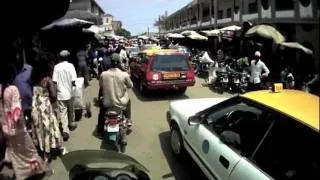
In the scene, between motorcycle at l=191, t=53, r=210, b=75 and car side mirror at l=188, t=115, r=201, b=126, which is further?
motorcycle at l=191, t=53, r=210, b=75

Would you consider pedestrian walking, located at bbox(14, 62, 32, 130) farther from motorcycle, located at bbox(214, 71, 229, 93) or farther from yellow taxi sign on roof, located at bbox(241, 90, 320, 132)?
motorcycle, located at bbox(214, 71, 229, 93)

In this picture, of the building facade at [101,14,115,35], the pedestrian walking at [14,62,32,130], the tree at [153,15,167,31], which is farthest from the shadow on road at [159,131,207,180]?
the tree at [153,15,167,31]

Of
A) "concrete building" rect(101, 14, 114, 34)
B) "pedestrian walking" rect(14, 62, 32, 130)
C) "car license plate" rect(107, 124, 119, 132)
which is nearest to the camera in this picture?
"pedestrian walking" rect(14, 62, 32, 130)

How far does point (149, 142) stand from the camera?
27.7 ft

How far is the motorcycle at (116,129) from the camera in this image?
7668mm

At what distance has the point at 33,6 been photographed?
407cm

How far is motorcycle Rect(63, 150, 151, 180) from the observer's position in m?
3.39

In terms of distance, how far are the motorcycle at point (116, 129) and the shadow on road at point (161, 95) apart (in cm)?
530

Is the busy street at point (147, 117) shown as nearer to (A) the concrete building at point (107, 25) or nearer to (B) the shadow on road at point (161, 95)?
(B) the shadow on road at point (161, 95)

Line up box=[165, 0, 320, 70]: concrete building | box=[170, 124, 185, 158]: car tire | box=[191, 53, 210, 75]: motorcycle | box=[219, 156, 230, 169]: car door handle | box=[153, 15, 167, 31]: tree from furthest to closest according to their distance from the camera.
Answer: box=[153, 15, 167, 31]: tree
box=[191, 53, 210, 75]: motorcycle
box=[165, 0, 320, 70]: concrete building
box=[170, 124, 185, 158]: car tire
box=[219, 156, 230, 169]: car door handle

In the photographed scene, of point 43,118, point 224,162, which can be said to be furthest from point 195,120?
point 43,118

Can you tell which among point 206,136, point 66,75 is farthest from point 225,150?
point 66,75

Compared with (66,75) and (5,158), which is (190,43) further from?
(5,158)

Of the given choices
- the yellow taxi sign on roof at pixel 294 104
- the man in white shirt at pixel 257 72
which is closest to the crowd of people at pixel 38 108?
the yellow taxi sign on roof at pixel 294 104
